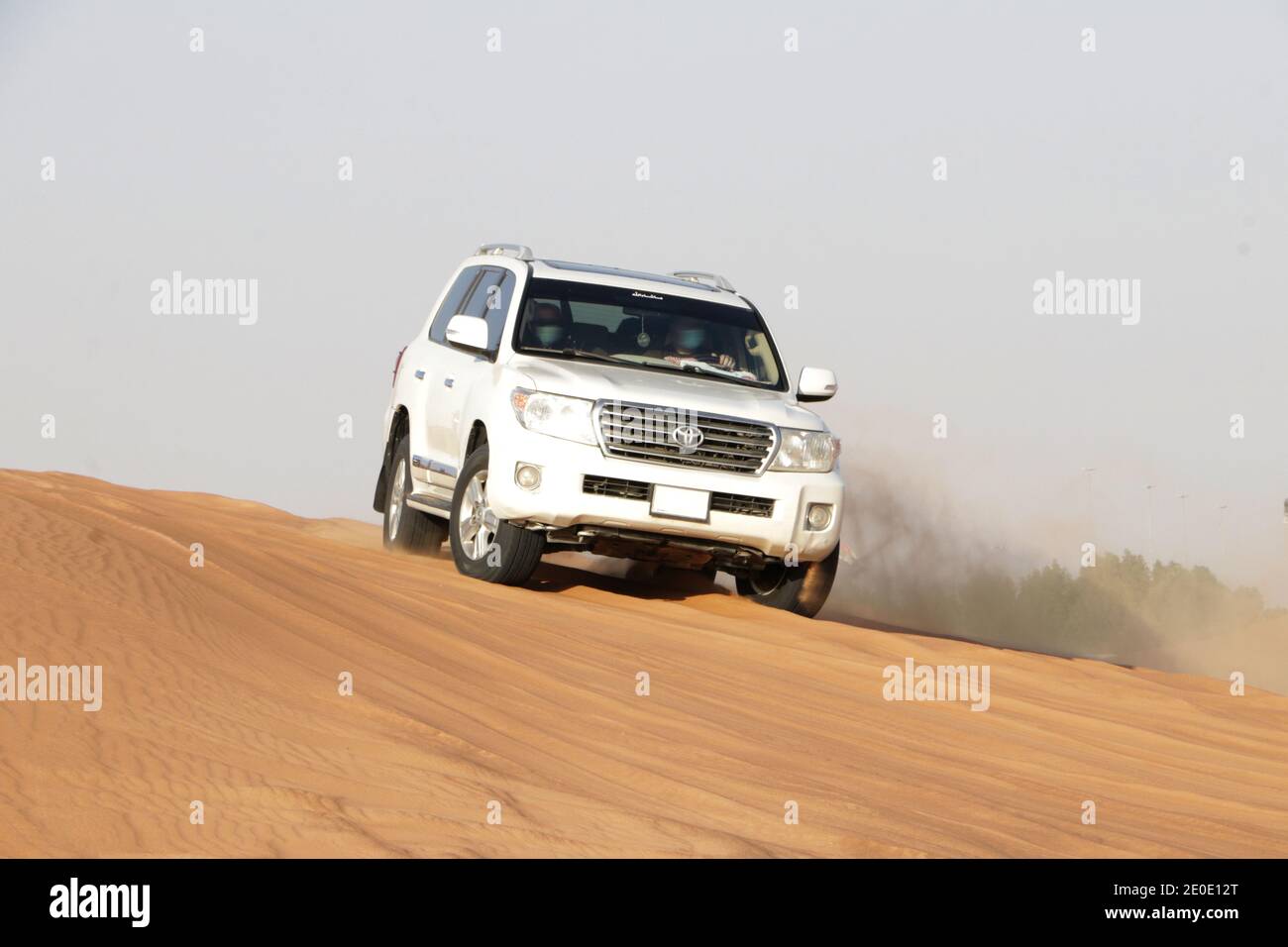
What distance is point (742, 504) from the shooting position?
33.9ft

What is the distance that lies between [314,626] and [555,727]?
1807 mm

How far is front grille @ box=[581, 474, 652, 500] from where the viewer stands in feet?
33.1

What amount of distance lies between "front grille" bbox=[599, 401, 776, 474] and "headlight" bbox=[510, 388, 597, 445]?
0.11 meters

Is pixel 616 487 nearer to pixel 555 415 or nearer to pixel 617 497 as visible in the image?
pixel 617 497

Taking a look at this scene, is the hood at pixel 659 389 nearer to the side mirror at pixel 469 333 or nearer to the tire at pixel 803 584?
the side mirror at pixel 469 333

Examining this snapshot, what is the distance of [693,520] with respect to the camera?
1017 cm

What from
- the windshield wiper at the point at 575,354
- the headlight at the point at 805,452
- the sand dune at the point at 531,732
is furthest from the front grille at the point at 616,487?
the windshield wiper at the point at 575,354

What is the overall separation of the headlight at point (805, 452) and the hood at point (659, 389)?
0.16ft

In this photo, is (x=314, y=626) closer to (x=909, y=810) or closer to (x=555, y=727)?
(x=555, y=727)

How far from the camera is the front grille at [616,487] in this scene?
1009 centimetres

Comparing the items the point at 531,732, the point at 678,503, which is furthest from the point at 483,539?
the point at 531,732

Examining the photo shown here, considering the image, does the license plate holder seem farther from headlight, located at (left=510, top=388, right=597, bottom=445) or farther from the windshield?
the windshield

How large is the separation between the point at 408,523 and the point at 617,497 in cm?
312
